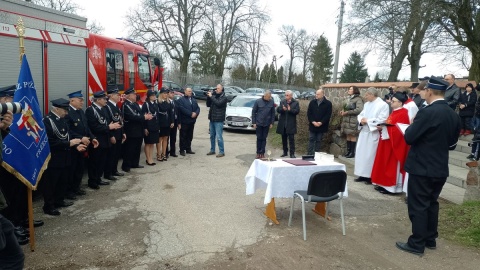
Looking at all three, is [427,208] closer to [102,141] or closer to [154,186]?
[154,186]

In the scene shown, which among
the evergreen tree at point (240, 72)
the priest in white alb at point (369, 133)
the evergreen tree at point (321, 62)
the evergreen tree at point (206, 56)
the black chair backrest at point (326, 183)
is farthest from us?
the evergreen tree at point (321, 62)

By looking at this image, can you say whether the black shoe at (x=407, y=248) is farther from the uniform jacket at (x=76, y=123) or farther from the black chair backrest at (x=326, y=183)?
the uniform jacket at (x=76, y=123)

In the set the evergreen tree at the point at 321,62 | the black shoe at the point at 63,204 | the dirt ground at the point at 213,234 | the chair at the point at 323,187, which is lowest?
the dirt ground at the point at 213,234

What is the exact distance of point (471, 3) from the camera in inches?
513

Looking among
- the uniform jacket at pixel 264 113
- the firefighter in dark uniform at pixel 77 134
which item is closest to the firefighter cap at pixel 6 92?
the firefighter in dark uniform at pixel 77 134

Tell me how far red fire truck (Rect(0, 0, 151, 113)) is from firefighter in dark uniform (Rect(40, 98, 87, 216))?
960mm


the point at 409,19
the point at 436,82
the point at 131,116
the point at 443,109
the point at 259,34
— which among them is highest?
the point at 259,34

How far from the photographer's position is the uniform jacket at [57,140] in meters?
5.27

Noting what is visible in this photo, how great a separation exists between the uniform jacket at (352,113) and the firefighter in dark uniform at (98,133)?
593cm

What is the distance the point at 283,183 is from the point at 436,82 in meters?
2.35

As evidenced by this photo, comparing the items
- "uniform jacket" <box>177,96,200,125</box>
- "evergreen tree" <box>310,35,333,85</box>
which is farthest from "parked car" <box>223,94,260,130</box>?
"evergreen tree" <box>310,35,333,85</box>

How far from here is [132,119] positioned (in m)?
7.85

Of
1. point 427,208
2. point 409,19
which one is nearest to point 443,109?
point 427,208

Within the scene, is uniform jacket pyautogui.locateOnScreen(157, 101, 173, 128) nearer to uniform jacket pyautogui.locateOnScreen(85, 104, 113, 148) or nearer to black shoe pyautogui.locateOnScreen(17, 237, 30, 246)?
uniform jacket pyautogui.locateOnScreen(85, 104, 113, 148)
